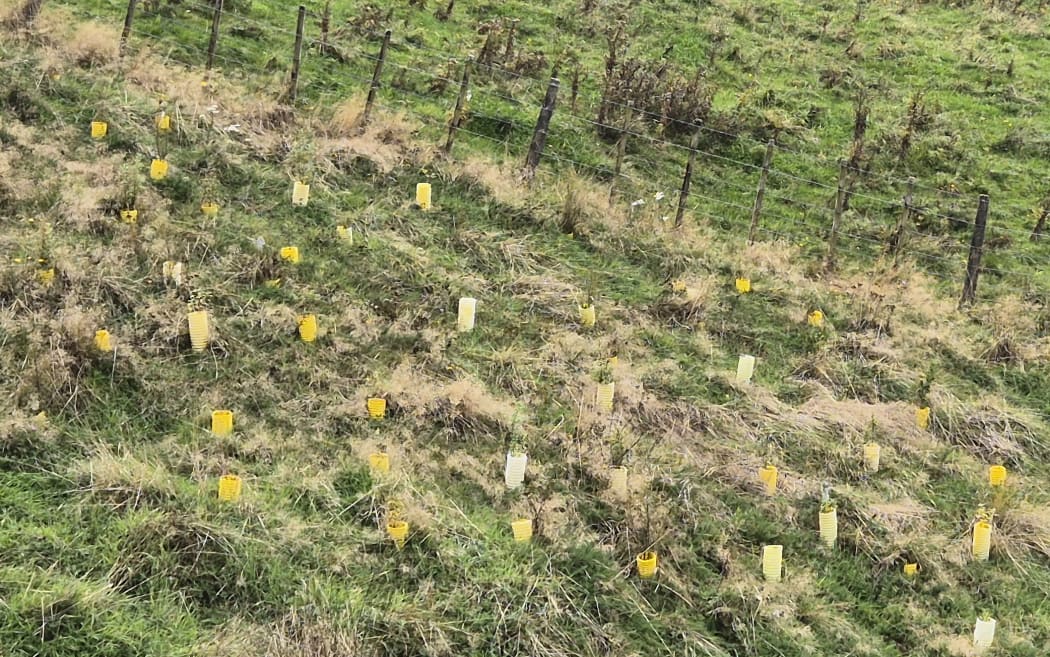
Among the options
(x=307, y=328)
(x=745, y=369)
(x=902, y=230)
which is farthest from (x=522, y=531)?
(x=902, y=230)

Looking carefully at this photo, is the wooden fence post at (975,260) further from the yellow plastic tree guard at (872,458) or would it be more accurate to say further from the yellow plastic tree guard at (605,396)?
the yellow plastic tree guard at (605,396)

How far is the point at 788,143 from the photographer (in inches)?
443

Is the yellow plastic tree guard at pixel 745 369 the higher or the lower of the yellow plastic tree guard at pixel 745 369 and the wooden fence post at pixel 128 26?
the lower

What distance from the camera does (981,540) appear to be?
548 centimetres

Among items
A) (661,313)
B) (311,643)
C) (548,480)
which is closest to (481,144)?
(661,313)

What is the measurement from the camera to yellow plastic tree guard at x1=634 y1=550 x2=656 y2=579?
4.73 metres

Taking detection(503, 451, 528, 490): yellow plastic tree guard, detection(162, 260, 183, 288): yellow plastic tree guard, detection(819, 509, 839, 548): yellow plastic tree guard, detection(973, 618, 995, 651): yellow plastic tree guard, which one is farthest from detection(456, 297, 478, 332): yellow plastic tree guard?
detection(973, 618, 995, 651): yellow plastic tree guard

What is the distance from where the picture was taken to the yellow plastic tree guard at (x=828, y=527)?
540 centimetres

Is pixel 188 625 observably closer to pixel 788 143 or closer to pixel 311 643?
pixel 311 643

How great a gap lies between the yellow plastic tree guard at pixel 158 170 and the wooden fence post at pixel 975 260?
7.79 meters

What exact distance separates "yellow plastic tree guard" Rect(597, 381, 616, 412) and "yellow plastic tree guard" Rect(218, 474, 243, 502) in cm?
257

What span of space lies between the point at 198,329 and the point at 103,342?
1.88 feet

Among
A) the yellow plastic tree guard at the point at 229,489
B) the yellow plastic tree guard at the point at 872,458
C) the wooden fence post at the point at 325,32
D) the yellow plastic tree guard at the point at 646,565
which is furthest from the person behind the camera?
the wooden fence post at the point at 325,32

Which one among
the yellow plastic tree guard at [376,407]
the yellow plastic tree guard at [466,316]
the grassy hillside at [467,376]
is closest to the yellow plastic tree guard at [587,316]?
the grassy hillside at [467,376]
